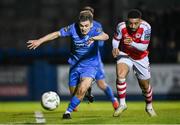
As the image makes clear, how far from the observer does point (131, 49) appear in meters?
13.0

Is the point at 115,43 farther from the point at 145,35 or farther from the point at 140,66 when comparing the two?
the point at 140,66

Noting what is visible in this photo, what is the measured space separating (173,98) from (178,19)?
3.24 m

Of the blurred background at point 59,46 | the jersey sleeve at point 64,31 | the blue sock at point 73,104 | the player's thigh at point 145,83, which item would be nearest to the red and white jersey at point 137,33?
the player's thigh at point 145,83

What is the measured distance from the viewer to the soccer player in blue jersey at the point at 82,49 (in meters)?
12.6

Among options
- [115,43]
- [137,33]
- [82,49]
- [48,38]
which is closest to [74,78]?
[82,49]

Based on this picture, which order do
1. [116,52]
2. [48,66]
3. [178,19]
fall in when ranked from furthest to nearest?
[178,19]
[48,66]
[116,52]

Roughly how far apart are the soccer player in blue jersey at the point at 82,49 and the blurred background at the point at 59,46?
8140mm

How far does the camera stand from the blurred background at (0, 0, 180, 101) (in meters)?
22.4

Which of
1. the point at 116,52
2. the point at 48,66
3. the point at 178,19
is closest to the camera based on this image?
the point at 116,52

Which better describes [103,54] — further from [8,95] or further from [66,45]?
[8,95]

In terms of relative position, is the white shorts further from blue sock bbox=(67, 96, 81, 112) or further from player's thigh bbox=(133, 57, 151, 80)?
blue sock bbox=(67, 96, 81, 112)

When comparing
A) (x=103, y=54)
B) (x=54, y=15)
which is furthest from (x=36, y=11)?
(x=103, y=54)

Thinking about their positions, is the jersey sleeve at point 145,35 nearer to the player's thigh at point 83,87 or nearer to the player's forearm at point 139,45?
the player's forearm at point 139,45

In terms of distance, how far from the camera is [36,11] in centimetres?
2525
